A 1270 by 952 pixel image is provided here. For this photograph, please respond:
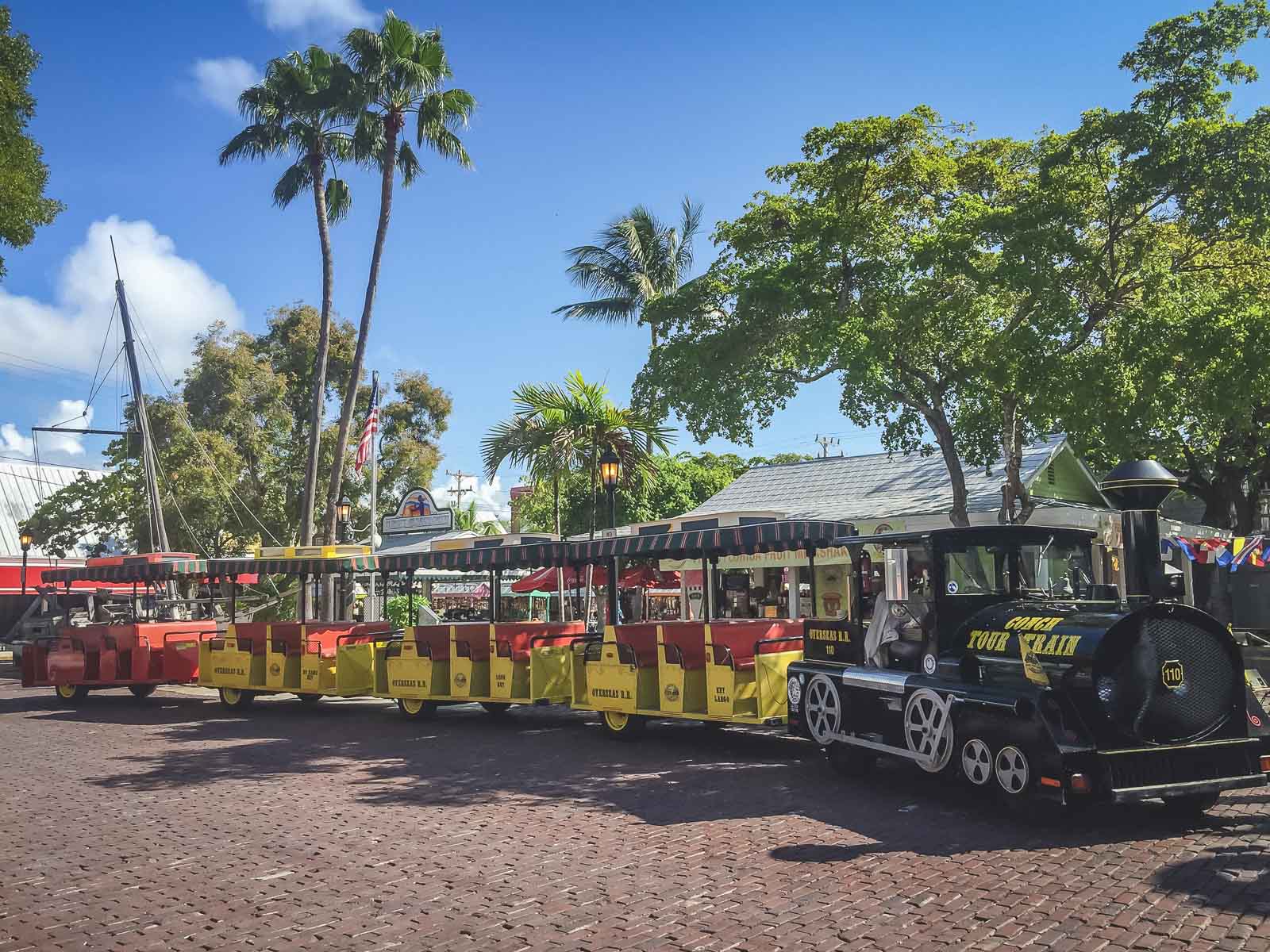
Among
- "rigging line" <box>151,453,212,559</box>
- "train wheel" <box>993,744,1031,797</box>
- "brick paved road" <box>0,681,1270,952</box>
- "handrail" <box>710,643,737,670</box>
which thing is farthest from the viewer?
"rigging line" <box>151,453,212,559</box>

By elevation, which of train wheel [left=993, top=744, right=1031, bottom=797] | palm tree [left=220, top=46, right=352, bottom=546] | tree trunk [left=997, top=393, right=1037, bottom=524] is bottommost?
train wheel [left=993, top=744, right=1031, bottom=797]

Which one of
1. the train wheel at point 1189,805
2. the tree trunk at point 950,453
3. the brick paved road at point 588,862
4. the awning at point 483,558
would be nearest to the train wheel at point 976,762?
the brick paved road at point 588,862

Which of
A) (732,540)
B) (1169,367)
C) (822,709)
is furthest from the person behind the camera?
(1169,367)

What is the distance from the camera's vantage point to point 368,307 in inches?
1061

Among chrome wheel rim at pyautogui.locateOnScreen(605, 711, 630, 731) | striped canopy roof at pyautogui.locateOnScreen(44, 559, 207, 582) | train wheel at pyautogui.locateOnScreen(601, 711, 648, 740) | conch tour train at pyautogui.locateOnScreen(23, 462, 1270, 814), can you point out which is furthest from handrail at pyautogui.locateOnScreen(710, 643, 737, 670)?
striped canopy roof at pyautogui.locateOnScreen(44, 559, 207, 582)

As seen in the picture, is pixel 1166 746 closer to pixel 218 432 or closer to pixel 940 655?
pixel 940 655

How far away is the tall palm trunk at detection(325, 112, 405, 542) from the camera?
25.9 m

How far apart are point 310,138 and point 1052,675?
24237 millimetres

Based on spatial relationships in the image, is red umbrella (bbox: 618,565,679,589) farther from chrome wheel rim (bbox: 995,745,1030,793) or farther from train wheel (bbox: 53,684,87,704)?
chrome wheel rim (bbox: 995,745,1030,793)

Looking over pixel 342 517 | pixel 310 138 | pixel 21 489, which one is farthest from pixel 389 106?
pixel 21 489

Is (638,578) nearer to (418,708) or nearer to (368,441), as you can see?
(418,708)

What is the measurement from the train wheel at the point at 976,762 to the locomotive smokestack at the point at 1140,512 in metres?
1.61

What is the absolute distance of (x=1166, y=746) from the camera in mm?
7332

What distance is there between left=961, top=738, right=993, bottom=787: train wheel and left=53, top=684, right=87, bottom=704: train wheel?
1759 cm
